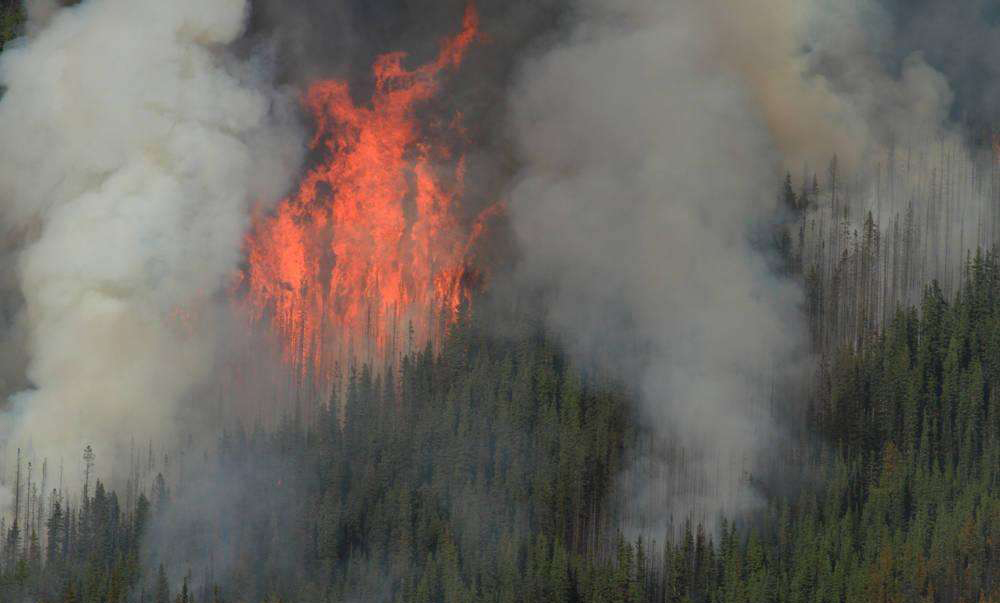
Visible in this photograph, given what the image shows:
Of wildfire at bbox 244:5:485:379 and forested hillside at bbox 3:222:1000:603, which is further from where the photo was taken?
wildfire at bbox 244:5:485:379

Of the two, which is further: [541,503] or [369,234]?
A: [369,234]

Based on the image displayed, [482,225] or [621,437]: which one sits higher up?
[482,225]

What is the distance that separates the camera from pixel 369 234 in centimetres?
18562

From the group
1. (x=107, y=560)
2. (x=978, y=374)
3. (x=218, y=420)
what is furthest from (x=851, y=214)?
(x=107, y=560)

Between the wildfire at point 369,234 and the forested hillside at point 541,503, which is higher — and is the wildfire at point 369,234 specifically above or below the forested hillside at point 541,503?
above

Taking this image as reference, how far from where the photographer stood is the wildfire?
183 meters

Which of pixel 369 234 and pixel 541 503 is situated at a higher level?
pixel 369 234

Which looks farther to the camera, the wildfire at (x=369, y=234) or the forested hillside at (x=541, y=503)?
the wildfire at (x=369, y=234)

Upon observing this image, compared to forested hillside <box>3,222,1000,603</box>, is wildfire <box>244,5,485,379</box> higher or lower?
higher

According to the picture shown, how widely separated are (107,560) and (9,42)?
152 feet

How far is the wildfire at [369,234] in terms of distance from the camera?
7205 inches

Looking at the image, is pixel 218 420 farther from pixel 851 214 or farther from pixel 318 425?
pixel 851 214

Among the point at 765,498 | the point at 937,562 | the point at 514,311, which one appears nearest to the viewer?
the point at 937,562

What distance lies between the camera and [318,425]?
174m
